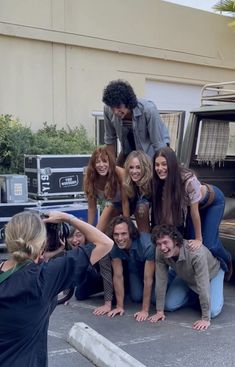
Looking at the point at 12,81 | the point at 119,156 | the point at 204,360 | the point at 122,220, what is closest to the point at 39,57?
the point at 12,81

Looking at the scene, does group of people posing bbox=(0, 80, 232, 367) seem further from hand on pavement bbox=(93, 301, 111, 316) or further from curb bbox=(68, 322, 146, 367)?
curb bbox=(68, 322, 146, 367)

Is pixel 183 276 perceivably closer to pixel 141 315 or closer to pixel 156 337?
pixel 141 315

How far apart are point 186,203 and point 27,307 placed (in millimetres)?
2425

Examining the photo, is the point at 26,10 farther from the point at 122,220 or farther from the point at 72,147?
the point at 122,220

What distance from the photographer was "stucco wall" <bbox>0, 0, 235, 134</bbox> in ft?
33.6

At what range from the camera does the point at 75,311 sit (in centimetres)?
485

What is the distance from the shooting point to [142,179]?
180 inches

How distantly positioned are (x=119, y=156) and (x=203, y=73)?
28.5ft

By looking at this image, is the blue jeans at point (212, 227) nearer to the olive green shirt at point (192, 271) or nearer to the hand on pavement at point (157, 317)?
the olive green shirt at point (192, 271)

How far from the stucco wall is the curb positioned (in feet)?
22.7

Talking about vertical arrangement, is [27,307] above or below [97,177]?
below

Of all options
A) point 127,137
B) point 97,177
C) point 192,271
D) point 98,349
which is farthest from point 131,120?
point 98,349

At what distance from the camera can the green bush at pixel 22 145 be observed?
8.45 meters

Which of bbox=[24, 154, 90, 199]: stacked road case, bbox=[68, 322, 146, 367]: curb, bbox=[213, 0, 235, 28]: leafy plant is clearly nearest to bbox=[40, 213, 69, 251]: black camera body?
bbox=[68, 322, 146, 367]: curb
